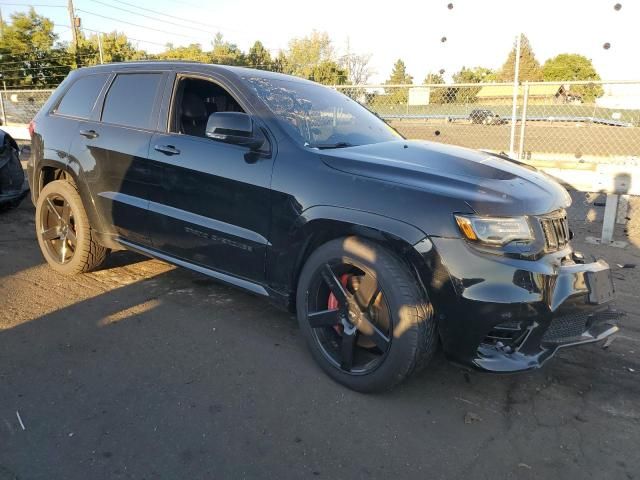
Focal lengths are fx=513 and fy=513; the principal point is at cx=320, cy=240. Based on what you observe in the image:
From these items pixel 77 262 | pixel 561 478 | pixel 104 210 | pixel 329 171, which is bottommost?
pixel 561 478

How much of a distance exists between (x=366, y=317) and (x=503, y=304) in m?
0.76

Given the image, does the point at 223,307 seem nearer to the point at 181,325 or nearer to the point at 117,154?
the point at 181,325

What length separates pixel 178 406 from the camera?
281 cm

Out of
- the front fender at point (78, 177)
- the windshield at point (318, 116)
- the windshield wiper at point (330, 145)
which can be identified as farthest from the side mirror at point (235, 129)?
the front fender at point (78, 177)

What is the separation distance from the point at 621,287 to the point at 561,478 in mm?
2992

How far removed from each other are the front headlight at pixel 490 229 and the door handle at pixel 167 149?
2120 millimetres

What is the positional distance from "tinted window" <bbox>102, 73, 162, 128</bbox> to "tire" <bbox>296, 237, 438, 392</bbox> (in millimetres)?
1953

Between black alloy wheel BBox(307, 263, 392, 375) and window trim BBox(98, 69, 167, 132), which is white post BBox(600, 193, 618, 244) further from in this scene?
window trim BBox(98, 69, 167, 132)

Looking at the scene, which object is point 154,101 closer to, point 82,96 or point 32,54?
point 82,96

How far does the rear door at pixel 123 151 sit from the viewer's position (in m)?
3.96

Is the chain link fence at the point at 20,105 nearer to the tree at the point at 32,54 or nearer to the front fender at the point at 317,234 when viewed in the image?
the front fender at the point at 317,234

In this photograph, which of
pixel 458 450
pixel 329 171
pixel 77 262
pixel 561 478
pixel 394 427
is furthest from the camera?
pixel 77 262

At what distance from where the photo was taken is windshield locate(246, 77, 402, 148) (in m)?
3.43

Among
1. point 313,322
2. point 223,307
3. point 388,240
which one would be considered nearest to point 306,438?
point 313,322
